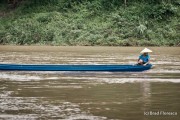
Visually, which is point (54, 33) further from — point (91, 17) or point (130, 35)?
point (130, 35)

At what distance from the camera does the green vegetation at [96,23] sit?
113 ft

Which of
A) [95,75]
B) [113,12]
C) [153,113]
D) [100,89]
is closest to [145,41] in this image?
[113,12]

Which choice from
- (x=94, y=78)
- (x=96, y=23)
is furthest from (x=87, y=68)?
(x=96, y=23)

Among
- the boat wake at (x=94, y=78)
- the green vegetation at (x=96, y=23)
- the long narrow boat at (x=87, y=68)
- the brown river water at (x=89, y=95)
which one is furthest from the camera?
the green vegetation at (x=96, y=23)

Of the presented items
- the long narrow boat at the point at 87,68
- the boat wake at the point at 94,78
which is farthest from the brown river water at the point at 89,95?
the long narrow boat at the point at 87,68

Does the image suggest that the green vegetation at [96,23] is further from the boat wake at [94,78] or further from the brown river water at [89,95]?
the boat wake at [94,78]

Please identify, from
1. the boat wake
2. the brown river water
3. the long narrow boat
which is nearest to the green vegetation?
the long narrow boat

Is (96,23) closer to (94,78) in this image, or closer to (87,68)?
(87,68)

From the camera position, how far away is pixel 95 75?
15195 mm

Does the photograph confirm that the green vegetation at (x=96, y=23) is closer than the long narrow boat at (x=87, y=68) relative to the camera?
No

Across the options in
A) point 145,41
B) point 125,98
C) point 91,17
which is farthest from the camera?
point 91,17

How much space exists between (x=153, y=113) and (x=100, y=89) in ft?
11.0

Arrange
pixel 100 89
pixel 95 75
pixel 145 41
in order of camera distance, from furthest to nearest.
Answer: pixel 145 41 → pixel 95 75 → pixel 100 89

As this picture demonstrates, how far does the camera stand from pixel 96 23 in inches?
1448
